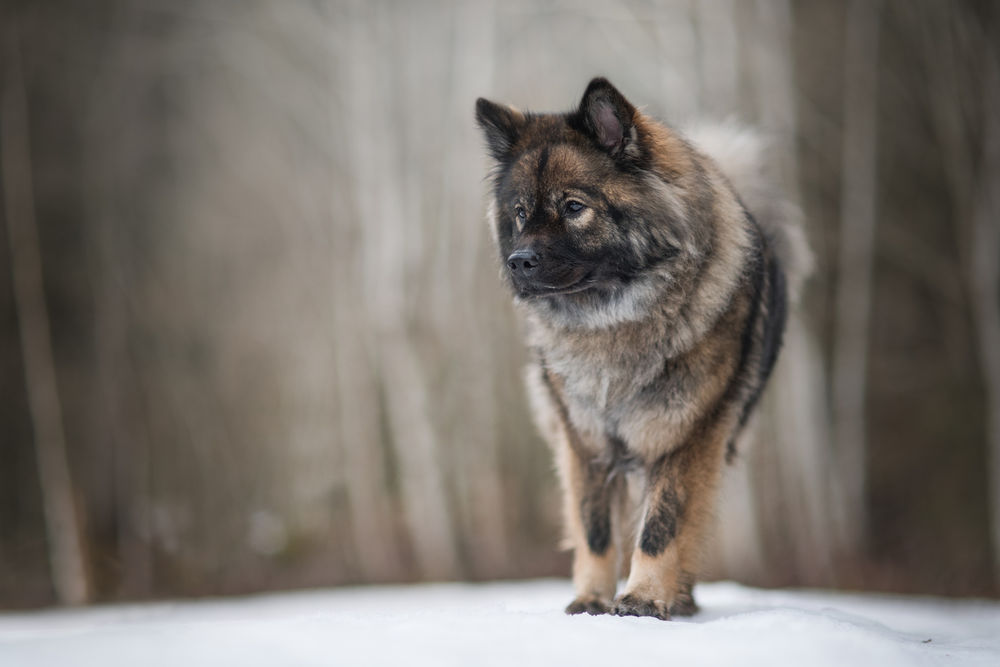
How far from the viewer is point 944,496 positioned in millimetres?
10008

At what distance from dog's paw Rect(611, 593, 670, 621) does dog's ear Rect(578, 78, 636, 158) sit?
1632mm

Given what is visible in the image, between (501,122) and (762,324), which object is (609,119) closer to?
(501,122)

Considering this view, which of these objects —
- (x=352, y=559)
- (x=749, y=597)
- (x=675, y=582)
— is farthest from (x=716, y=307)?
(x=352, y=559)

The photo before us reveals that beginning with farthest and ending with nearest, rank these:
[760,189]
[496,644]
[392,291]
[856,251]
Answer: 1. [392,291]
2. [856,251]
3. [760,189]
4. [496,644]

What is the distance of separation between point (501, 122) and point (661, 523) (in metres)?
1.70

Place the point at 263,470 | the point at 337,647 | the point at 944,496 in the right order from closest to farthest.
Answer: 1. the point at 337,647
2. the point at 944,496
3. the point at 263,470

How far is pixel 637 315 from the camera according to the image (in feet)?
10.1

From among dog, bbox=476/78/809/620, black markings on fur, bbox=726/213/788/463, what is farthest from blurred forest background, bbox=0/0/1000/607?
dog, bbox=476/78/809/620

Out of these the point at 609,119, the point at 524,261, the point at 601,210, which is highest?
the point at 609,119

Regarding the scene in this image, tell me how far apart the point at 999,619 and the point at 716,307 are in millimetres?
2413

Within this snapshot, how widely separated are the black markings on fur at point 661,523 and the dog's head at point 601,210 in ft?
2.29

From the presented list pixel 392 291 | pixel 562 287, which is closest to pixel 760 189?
pixel 562 287

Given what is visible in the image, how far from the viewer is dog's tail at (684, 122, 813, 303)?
391 centimetres

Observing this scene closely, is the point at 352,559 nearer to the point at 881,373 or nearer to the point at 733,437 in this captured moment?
the point at 881,373
